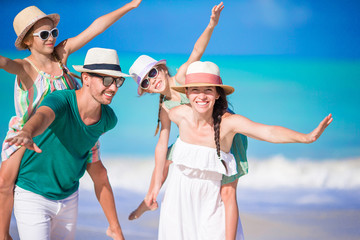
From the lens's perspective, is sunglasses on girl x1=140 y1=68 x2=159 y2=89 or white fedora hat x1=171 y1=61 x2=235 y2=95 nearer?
white fedora hat x1=171 y1=61 x2=235 y2=95

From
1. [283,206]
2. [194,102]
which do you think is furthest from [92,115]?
[283,206]

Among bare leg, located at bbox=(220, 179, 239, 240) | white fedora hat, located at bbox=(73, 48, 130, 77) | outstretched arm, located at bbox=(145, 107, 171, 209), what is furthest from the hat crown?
bare leg, located at bbox=(220, 179, 239, 240)

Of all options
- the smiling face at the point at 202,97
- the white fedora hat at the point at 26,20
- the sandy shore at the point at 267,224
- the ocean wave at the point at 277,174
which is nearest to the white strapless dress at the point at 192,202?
the smiling face at the point at 202,97

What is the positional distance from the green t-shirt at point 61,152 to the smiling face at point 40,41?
75 cm

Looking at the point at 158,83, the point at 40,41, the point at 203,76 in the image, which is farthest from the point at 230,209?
the point at 40,41

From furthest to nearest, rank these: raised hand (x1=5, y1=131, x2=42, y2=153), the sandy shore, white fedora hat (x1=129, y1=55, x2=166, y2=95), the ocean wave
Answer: the ocean wave → the sandy shore → white fedora hat (x1=129, y1=55, x2=166, y2=95) → raised hand (x1=5, y1=131, x2=42, y2=153)

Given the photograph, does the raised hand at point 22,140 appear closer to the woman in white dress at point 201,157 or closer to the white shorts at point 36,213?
the white shorts at point 36,213

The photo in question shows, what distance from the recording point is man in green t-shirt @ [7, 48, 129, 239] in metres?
3.87

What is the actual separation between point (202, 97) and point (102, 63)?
759 millimetres

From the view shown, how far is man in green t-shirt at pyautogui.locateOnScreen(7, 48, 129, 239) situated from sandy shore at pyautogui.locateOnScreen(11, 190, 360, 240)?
2.29 m

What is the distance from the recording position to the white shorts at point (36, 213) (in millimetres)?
3865

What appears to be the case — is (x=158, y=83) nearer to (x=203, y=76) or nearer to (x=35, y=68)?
(x=203, y=76)

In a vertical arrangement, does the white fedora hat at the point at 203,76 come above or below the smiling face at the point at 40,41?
below

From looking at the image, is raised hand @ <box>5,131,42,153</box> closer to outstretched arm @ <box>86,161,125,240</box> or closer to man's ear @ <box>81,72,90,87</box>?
man's ear @ <box>81,72,90,87</box>
